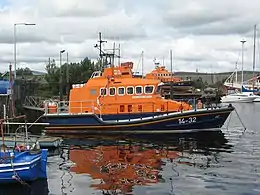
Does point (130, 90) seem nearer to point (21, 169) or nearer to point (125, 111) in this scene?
point (125, 111)

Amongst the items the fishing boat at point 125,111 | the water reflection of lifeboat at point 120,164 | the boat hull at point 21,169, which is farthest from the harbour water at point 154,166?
the fishing boat at point 125,111

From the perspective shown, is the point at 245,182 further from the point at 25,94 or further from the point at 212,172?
the point at 25,94

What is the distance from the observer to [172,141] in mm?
24297

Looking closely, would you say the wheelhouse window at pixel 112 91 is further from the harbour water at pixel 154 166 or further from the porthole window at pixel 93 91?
the harbour water at pixel 154 166

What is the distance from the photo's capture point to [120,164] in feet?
58.8

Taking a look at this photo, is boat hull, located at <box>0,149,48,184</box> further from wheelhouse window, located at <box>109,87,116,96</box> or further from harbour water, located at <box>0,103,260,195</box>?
wheelhouse window, located at <box>109,87,116,96</box>

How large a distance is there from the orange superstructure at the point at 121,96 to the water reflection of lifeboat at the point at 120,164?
6049 mm

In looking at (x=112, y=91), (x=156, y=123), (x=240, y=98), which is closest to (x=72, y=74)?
(x=240, y=98)

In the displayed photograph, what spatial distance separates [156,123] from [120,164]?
31.2 ft

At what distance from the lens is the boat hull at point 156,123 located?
88.8 ft

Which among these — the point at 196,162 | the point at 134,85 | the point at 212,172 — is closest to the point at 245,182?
the point at 212,172

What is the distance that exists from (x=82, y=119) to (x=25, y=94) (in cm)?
2546

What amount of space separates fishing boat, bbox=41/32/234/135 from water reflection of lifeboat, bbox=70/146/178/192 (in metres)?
5.15

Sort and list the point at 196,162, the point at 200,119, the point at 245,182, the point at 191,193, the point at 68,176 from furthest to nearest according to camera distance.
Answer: the point at 200,119, the point at 196,162, the point at 68,176, the point at 245,182, the point at 191,193
